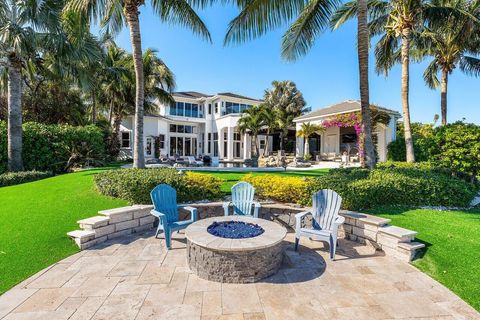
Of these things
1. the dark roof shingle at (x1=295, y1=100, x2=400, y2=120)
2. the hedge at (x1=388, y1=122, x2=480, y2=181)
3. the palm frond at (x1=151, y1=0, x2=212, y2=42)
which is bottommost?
the hedge at (x1=388, y1=122, x2=480, y2=181)

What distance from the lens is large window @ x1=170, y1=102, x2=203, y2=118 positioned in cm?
3066

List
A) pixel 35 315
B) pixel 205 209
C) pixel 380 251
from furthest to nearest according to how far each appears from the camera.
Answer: pixel 205 209
pixel 380 251
pixel 35 315

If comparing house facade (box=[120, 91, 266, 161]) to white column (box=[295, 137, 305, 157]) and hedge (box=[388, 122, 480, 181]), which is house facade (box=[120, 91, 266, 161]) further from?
hedge (box=[388, 122, 480, 181])

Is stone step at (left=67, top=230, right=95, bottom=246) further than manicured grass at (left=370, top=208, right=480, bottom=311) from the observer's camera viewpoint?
Yes

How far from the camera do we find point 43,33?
39.4 feet

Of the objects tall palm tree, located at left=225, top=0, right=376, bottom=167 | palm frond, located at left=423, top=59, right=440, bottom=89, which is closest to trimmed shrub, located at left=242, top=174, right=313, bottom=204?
tall palm tree, located at left=225, top=0, right=376, bottom=167

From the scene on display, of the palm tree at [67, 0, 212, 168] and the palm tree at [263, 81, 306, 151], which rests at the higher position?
the palm tree at [263, 81, 306, 151]

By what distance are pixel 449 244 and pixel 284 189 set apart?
3419mm

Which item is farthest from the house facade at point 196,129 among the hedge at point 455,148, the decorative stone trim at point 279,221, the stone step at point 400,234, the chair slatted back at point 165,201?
the stone step at point 400,234

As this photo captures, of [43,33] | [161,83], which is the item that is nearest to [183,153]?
[161,83]

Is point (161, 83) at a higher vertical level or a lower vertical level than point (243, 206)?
higher

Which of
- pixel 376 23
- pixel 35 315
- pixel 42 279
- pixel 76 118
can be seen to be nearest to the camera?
pixel 35 315

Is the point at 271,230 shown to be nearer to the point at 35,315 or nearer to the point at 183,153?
the point at 35,315

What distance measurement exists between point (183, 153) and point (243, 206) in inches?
1039
